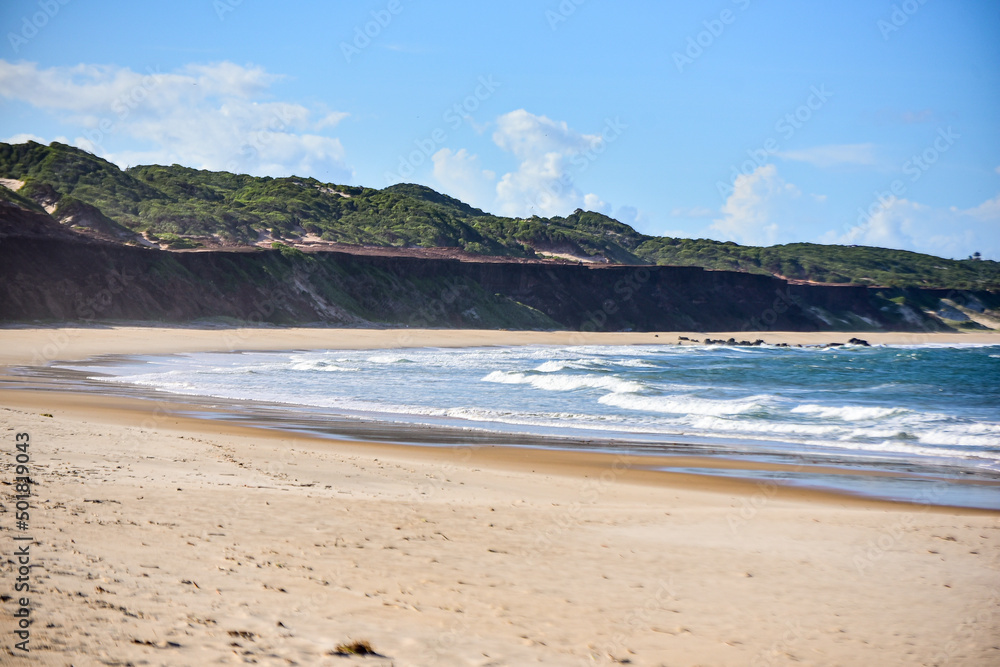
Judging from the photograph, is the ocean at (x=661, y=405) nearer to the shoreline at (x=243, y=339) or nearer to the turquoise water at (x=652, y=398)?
the turquoise water at (x=652, y=398)

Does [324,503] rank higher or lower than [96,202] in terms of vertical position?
lower

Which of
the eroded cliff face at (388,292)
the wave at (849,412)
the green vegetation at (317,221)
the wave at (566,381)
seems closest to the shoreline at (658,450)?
the wave at (849,412)

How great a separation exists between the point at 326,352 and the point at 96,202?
1886 inches

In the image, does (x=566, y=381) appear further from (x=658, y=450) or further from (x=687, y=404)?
(x=658, y=450)

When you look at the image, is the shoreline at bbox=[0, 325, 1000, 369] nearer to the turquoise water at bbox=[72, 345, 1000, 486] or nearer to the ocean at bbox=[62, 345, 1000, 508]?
the ocean at bbox=[62, 345, 1000, 508]

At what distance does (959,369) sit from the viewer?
36.3 metres

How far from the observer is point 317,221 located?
277 feet

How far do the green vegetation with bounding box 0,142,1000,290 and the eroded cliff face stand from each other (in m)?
6.23

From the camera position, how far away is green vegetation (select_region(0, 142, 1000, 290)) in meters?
69.7

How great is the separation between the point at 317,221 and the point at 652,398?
2709 inches

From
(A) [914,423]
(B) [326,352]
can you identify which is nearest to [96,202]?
(B) [326,352]

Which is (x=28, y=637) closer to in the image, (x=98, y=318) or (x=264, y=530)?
(x=264, y=530)

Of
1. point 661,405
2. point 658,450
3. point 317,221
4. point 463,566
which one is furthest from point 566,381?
point 317,221

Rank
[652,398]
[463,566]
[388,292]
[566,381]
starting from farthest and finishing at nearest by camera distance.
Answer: [388,292] < [566,381] < [652,398] < [463,566]
